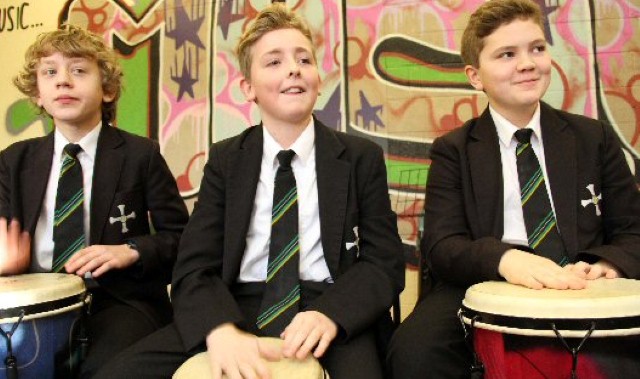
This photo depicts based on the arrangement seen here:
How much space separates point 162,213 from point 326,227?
2.21 ft

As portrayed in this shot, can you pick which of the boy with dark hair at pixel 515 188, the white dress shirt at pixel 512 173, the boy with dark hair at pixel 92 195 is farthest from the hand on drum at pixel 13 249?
the white dress shirt at pixel 512 173

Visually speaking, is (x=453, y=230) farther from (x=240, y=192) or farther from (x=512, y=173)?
(x=240, y=192)

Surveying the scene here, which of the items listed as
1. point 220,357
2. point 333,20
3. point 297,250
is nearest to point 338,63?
point 333,20

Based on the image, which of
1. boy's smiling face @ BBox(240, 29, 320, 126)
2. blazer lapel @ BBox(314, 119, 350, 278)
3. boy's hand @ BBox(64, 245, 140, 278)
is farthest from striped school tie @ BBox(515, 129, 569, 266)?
boy's hand @ BBox(64, 245, 140, 278)

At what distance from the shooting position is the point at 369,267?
1.60 m

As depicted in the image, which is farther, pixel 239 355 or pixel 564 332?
pixel 239 355

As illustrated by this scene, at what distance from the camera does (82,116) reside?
2.02 meters

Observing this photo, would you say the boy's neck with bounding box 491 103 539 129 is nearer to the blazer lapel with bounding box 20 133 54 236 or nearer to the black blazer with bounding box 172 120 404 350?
the black blazer with bounding box 172 120 404 350

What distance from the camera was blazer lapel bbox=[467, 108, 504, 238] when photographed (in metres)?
1.71

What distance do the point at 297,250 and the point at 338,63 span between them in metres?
1.44

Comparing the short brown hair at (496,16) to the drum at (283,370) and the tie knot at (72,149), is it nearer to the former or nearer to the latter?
the drum at (283,370)

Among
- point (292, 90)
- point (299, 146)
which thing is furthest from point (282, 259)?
point (292, 90)

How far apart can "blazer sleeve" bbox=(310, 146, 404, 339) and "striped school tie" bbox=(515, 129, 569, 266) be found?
36 centimetres

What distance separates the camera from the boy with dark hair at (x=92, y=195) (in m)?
1.86
